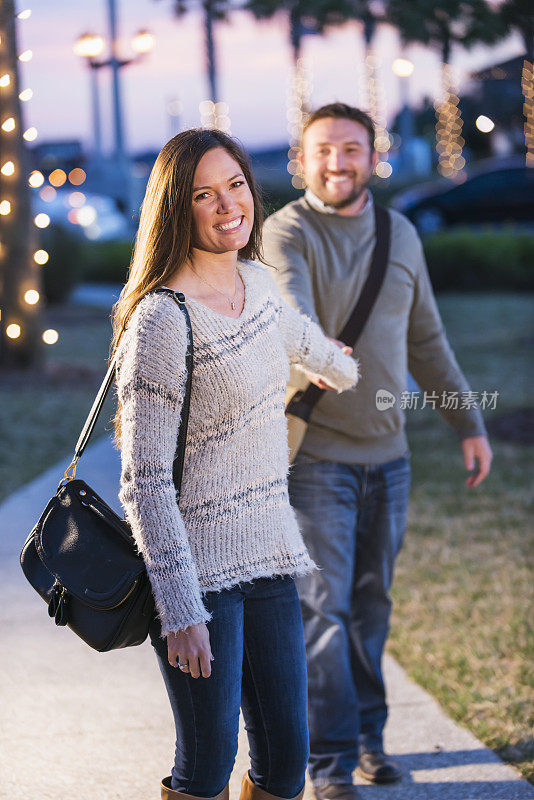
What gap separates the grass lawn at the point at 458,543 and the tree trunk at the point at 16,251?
348 millimetres

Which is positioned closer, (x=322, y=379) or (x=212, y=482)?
(x=212, y=482)

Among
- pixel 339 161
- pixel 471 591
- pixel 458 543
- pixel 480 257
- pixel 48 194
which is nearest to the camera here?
pixel 339 161

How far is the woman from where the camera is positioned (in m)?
2.22

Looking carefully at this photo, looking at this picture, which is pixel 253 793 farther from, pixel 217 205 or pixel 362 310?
pixel 362 310

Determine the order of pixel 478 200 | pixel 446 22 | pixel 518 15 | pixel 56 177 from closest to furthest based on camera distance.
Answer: pixel 446 22
pixel 518 15
pixel 478 200
pixel 56 177

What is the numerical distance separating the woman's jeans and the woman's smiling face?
0.79m

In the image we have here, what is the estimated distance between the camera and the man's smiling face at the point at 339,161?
3291 mm

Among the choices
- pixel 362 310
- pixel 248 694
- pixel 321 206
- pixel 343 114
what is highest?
pixel 343 114

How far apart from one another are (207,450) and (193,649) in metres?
0.44

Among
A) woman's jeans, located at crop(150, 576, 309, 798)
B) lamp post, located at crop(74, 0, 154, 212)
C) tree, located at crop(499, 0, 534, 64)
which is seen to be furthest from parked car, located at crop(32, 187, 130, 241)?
woman's jeans, located at crop(150, 576, 309, 798)

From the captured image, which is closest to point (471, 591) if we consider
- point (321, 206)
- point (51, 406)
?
point (321, 206)

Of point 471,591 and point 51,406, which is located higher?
point 51,406

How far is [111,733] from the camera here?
3.77 metres

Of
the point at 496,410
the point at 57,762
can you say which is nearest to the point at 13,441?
the point at 496,410
